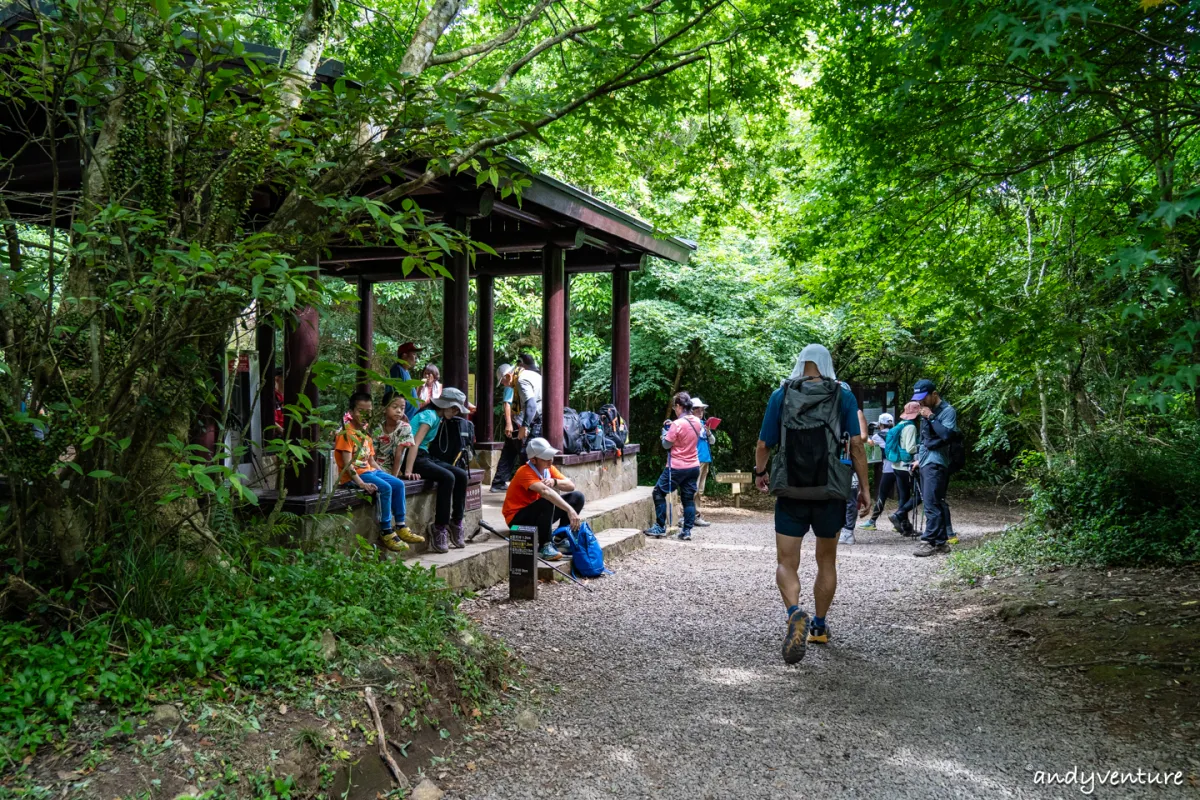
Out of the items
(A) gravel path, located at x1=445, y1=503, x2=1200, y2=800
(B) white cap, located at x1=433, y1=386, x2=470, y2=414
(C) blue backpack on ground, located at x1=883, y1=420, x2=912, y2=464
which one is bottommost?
(A) gravel path, located at x1=445, y1=503, x2=1200, y2=800

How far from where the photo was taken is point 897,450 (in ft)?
34.1

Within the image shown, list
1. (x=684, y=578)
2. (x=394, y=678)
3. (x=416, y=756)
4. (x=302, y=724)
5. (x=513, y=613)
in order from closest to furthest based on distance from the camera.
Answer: (x=302, y=724), (x=416, y=756), (x=394, y=678), (x=513, y=613), (x=684, y=578)

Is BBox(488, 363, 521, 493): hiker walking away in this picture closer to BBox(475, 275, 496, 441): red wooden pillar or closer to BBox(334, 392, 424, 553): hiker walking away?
BBox(475, 275, 496, 441): red wooden pillar

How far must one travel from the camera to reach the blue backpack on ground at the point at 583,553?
25.6 ft

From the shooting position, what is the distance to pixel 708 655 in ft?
17.4

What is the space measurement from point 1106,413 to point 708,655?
21.1 ft

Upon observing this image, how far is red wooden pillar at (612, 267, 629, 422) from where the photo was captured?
12297 millimetres

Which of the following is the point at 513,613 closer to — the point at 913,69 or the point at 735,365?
the point at 913,69

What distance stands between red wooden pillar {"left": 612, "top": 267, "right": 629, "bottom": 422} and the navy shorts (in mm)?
7142

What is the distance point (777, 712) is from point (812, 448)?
154 cm

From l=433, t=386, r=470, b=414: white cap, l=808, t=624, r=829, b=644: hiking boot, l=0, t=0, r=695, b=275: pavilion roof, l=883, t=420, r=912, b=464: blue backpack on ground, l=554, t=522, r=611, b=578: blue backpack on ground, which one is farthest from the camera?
l=883, t=420, r=912, b=464: blue backpack on ground

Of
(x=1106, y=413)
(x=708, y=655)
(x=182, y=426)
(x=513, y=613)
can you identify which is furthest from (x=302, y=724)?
(x=1106, y=413)

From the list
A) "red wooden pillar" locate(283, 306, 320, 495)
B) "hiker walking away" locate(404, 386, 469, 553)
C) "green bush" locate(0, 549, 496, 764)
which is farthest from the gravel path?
"red wooden pillar" locate(283, 306, 320, 495)

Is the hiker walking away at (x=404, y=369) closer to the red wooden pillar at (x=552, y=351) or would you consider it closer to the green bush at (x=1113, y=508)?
the red wooden pillar at (x=552, y=351)
